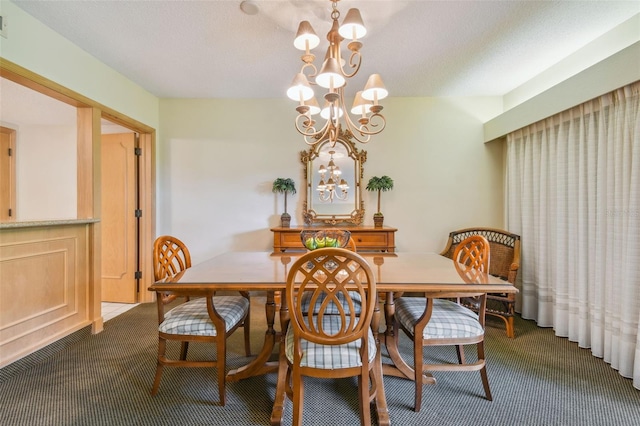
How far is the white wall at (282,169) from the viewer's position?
3.43 m

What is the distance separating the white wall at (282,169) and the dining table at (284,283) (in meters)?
1.46

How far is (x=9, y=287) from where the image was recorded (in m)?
1.92

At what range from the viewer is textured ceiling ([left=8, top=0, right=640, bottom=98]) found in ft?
6.16

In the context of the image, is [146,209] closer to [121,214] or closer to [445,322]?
[121,214]

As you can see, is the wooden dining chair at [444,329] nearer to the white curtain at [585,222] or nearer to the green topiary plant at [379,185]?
the white curtain at [585,222]

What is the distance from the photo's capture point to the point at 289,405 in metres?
1.58

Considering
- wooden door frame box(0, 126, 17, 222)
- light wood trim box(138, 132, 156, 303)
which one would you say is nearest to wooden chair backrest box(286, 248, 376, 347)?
light wood trim box(138, 132, 156, 303)

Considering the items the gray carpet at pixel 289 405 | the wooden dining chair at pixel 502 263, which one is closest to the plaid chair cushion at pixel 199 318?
the gray carpet at pixel 289 405

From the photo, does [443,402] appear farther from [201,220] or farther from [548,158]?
[201,220]

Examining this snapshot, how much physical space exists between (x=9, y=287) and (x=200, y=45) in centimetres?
229

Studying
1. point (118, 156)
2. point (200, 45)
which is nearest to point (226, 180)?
point (118, 156)

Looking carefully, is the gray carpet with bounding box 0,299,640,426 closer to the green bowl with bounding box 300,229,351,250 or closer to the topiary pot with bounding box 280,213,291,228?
the green bowl with bounding box 300,229,351,250

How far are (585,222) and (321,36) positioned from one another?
101 inches

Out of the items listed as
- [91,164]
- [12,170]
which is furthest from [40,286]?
[12,170]
